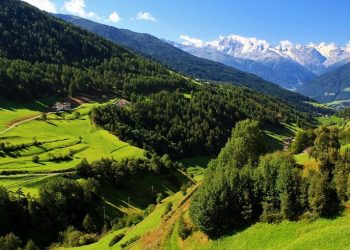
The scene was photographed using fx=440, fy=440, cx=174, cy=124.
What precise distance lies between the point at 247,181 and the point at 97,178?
9335 centimetres

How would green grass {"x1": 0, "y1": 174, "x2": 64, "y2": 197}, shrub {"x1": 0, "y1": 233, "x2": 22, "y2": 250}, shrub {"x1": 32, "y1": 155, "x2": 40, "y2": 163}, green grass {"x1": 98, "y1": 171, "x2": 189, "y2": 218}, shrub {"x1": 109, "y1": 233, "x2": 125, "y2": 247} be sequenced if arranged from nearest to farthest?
shrub {"x1": 109, "y1": 233, "x2": 125, "y2": 247}
shrub {"x1": 0, "y1": 233, "x2": 22, "y2": 250}
green grass {"x1": 0, "y1": 174, "x2": 64, "y2": 197}
green grass {"x1": 98, "y1": 171, "x2": 189, "y2": 218}
shrub {"x1": 32, "y1": 155, "x2": 40, "y2": 163}

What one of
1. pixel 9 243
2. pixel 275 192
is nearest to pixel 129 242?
pixel 275 192

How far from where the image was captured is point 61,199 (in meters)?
124

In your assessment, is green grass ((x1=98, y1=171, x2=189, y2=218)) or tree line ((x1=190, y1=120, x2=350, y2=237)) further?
green grass ((x1=98, y1=171, x2=189, y2=218))

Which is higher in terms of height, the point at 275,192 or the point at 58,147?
the point at 275,192

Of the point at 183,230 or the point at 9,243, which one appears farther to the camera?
the point at 9,243

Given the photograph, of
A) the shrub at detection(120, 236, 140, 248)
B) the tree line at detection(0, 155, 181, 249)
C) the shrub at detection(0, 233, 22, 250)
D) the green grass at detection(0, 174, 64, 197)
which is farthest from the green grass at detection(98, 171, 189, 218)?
the shrub at detection(120, 236, 140, 248)

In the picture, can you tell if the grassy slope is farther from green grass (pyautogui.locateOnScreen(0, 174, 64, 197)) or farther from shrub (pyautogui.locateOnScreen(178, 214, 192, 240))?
shrub (pyautogui.locateOnScreen(178, 214, 192, 240))

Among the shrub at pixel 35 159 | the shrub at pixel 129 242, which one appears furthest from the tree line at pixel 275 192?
the shrub at pixel 35 159

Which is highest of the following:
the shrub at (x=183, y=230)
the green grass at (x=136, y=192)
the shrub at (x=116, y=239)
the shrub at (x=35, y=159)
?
the shrub at (x=183, y=230)

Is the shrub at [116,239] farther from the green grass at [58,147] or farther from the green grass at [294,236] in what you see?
the green grass at [58,147]

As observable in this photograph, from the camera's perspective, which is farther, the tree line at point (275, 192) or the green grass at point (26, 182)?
the green grass at point (26, 182)

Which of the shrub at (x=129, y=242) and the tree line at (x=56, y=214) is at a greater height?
the shrub at (x=129, y=242)

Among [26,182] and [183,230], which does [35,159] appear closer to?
[26,182]
